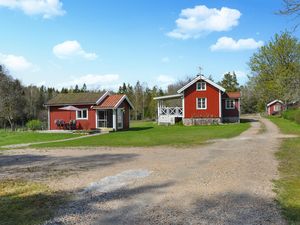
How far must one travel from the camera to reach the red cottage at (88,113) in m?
33.6

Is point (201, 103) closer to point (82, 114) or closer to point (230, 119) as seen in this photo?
point (230, 119)

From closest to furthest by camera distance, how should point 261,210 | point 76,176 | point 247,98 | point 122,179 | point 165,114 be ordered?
point 261,210 < point 122,179 < point 76,176 < point 165,114 < point 247,98

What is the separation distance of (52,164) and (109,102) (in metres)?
21.3

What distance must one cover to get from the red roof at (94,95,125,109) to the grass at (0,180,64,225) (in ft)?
77.3

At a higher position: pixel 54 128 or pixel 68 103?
pixel 68 103

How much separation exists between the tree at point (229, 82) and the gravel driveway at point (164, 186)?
79.3 meters

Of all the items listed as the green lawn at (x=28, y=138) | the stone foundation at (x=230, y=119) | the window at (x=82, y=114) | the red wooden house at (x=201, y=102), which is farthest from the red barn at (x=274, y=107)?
the green lawn at (x=28, y=138)

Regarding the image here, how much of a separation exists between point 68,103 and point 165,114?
13347mm

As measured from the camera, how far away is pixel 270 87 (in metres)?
52.0

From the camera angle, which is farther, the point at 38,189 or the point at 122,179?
the point at 122,179

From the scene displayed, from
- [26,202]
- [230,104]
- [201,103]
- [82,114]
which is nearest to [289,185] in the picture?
[26,202]

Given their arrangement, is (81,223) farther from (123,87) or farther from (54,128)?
(123,87)

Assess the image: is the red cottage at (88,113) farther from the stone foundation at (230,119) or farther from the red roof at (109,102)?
the stone foundation at (230,119)

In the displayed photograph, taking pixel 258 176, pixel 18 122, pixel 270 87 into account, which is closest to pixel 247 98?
pixel 270 87
